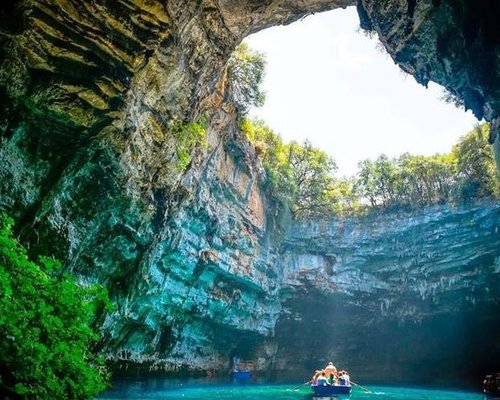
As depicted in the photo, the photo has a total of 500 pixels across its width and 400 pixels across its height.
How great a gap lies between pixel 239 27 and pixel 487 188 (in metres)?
16.9

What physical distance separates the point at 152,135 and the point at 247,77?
37.6ft

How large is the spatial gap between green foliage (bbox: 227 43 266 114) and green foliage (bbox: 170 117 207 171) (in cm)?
713

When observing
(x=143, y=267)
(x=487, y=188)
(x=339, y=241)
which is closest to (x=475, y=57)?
(x=143, y=267)

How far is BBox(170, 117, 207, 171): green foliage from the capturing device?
14.0 m

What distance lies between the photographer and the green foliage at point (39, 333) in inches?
207

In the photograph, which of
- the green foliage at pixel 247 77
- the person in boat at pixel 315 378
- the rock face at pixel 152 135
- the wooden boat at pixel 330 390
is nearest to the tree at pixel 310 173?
the rock face at pixel 152 135

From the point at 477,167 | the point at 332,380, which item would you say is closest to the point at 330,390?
the point at 332,380

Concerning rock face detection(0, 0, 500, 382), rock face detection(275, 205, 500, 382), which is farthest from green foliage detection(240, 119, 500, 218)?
rock face detection(0, 0, 500, 382)

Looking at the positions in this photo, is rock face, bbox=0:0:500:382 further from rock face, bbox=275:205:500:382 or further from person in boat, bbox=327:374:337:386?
person in boat, bbox=327:374:337:386

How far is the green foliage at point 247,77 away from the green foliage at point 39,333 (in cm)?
1672

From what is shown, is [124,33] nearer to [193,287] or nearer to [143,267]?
[143,267]

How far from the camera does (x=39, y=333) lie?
566cm

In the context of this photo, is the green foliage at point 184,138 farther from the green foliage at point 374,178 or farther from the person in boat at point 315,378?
the person in boat at point 315,378

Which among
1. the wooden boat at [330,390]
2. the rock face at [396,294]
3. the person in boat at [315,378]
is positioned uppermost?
the rock face at [396,294]
